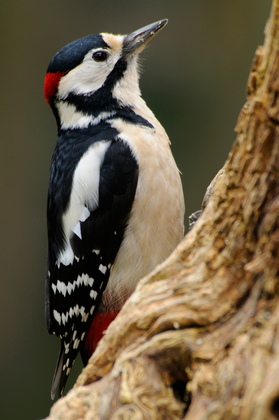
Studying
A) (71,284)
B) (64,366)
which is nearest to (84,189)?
(71,284)

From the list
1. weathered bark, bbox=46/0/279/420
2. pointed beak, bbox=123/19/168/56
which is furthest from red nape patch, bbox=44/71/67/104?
weathered bark, bbox=46/0/279/420

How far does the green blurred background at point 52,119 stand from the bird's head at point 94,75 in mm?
2168

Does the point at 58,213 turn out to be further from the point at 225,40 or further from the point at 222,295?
the point at 225,40

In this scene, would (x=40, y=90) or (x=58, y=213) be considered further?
(x=40, y=90)

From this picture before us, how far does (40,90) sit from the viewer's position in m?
5.41

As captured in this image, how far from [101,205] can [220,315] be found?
1.16 meters

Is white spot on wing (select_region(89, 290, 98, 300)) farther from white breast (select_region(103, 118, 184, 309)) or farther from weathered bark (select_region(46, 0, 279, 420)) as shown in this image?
weathered bark (select_region(46, 0, 279, 420))

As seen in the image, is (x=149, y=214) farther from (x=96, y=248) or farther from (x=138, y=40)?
(x=138, y=40)

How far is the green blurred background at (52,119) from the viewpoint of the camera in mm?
5086

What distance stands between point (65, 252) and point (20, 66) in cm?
303

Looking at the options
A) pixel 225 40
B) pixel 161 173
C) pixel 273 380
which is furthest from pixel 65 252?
pixel 225 40

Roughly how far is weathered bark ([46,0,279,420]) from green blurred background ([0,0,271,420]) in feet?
11.2

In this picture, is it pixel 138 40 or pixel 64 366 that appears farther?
pixel 138 40

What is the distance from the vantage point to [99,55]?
288cm
